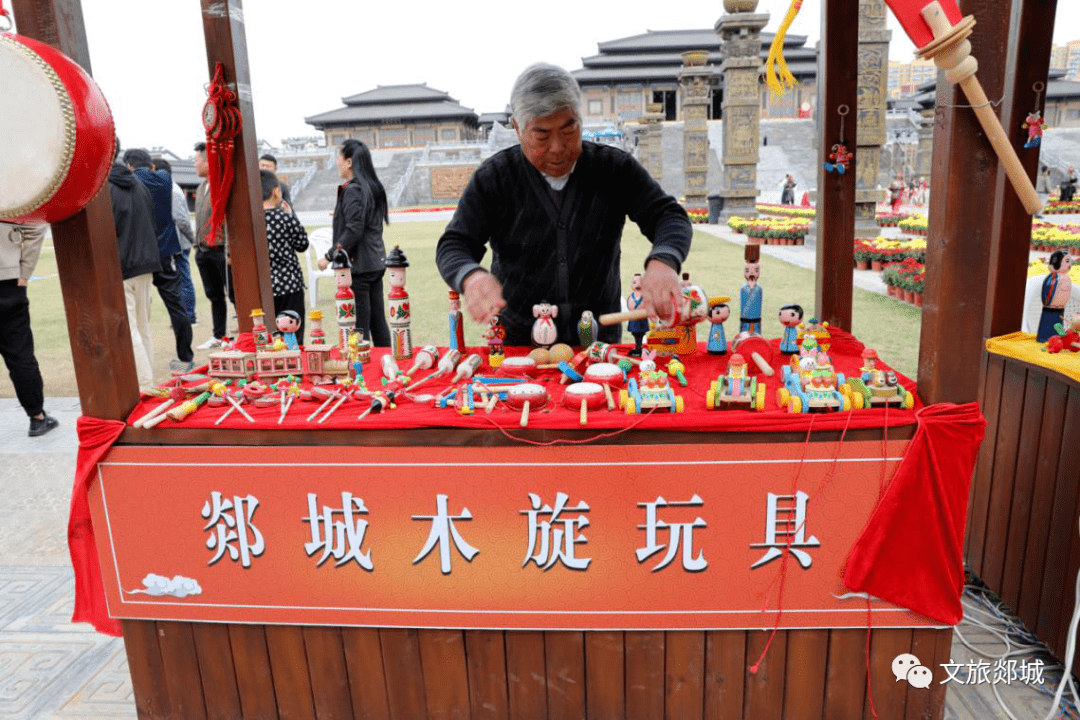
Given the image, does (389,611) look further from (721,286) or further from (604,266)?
(721,286)

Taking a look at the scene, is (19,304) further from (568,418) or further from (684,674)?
(684,674)

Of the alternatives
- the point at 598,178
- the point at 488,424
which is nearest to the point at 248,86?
the point at 598,178

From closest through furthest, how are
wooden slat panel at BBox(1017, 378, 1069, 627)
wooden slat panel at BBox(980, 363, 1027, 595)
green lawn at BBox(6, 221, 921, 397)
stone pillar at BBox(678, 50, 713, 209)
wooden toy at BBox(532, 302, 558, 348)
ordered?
wooden slat panel at BBox(1017, 378, 1069, 627), wooden toy at BBox(532, 302, 558, 348), wooden slat panel at BBox(980, 363, 1027, 595), green lawn at BBox(6, 221, 921, 397), stone pillar at BBox(678, 50, 713, 209)

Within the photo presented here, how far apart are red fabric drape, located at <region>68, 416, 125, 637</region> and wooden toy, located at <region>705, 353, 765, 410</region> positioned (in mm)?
1493

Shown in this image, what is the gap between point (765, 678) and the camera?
1748 mm

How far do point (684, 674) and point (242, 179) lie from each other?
2146mm

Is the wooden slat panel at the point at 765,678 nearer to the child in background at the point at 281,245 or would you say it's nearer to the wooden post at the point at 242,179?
the wooden post at the point at 242,179

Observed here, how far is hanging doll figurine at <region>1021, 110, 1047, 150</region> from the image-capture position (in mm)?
2350

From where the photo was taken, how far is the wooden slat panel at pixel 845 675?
5.65 feet

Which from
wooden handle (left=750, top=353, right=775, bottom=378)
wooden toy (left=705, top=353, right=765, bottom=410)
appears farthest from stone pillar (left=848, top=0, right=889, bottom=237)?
wooden toy (left=705, top=353, right=765, bottom=410)

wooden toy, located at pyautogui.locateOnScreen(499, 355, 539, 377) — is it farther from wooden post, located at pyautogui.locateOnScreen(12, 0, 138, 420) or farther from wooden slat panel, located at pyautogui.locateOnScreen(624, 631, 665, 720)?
wooden post, located at pyautogui.locateOnScreen(12, 0, 138, 420)

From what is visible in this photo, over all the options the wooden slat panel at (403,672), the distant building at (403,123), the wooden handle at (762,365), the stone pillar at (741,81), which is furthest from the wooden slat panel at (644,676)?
the distant building at (403,123)

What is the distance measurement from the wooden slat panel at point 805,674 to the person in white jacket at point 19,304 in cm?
386

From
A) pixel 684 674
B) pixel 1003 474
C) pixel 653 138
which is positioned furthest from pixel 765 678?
pixel 653 138
